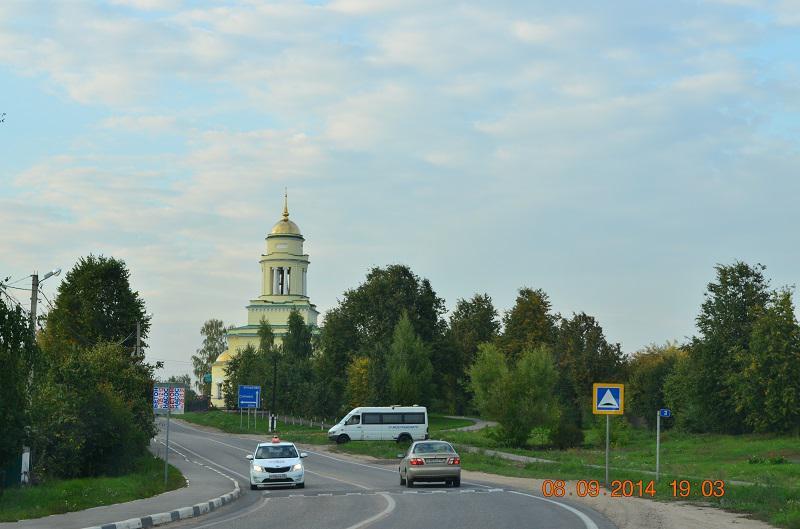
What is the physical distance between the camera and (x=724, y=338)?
233ft

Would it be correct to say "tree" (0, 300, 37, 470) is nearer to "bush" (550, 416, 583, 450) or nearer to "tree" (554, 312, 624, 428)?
"bush" (550, 416, 583, 450)

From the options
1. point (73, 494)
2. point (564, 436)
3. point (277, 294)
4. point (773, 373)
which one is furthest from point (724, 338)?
point (277, 294)

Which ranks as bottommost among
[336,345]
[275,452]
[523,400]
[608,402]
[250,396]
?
[275,452]

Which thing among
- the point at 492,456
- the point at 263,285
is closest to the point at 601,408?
the point at 492,456

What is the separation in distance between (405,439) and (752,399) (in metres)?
21.8

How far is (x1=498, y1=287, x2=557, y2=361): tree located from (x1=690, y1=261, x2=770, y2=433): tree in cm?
Answer: 3275

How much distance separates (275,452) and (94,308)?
2302 cm

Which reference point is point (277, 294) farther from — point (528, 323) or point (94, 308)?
point (94, 308)

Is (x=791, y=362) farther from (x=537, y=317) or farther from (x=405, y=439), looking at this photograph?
(x=537, y=317)

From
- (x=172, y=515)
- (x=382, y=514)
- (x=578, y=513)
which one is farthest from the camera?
(x=172, y=515)

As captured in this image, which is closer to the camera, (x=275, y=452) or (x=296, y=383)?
(x=275, y=452)

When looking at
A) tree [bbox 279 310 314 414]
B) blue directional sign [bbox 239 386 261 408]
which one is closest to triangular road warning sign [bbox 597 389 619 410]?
blue directional sign [bbox 239 386 261 408]

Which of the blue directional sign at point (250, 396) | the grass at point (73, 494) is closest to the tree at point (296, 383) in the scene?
the blue directional sign at point (250, 396)

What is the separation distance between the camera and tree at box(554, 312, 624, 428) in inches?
3556
